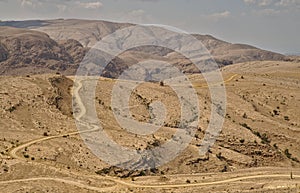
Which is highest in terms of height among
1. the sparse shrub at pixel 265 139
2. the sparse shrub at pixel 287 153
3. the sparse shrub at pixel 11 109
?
the sparse shrub at pixel 11 109

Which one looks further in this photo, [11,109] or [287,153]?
[287,153]

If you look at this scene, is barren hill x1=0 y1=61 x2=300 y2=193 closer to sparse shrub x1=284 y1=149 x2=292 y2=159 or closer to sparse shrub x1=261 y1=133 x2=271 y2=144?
sparse shrub x1=261 y1=133 x2=271 y2=144

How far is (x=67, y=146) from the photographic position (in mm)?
56844

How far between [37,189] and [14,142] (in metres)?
16.4

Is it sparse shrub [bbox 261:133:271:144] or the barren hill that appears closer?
the barren hill

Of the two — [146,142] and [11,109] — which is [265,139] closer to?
[146,142]

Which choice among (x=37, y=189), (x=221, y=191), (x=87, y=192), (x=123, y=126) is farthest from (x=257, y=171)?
(x=37, y=189)

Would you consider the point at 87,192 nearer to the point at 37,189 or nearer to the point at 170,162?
the point at 37,189

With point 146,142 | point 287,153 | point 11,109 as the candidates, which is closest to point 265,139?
point 287,153

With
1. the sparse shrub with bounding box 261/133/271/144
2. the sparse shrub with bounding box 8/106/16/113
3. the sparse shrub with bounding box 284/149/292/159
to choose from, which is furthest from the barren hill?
the sparse shrub with bounding box 284/149/292/159

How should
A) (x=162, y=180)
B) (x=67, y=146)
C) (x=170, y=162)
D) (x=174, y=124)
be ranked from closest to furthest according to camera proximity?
1. (x=162, y=180)
2. (x=67, y=146)
3. (x=170, y=162)
4. (x=174, y=124)

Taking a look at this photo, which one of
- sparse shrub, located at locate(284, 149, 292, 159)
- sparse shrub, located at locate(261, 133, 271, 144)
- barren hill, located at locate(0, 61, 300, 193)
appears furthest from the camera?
sparse shrub, located at locate(261, 133, 271, 144)

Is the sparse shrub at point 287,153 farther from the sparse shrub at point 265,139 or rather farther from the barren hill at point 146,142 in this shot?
the sparse shrub at point 265,139

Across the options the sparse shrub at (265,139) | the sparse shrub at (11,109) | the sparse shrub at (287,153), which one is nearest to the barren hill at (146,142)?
the sparse shrub at (11,109)
